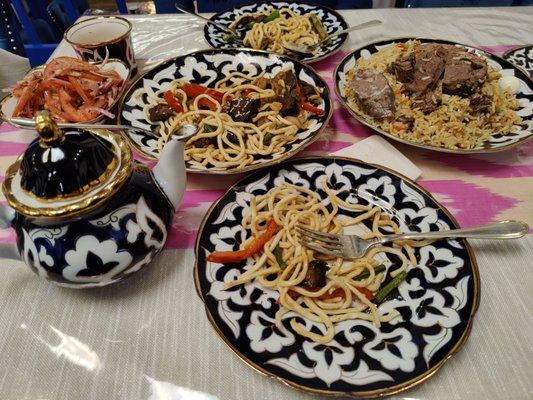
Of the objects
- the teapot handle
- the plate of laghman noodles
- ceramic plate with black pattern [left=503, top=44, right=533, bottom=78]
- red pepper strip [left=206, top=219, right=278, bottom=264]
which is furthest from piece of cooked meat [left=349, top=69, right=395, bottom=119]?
the teapot handle

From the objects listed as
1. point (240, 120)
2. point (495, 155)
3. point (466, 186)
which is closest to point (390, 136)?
point (466, 186)

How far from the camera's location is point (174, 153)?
42.5 inches

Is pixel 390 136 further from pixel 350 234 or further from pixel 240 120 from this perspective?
pixel 240 120

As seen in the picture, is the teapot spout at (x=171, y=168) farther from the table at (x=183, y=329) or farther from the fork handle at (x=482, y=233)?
the fork handle at (x=482, y=233)

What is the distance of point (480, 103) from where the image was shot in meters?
1.56

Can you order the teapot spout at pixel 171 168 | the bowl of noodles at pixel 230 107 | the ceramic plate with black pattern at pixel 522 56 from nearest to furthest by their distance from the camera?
1. the teapot spout at pixel 171 168
2. the bowl of noodles at pixel 230 107
3. the ceramic plate with black pattern at pixel 522 56

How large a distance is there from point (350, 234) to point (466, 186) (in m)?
0.48

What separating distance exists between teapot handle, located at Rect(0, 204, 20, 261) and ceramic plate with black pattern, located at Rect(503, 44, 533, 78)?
213 cm

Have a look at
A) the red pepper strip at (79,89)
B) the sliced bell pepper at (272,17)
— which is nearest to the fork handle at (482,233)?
the red pepper strip at (79,89)

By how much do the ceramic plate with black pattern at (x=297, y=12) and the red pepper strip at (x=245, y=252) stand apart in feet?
3.41

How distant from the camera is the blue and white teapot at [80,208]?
0.87 meters

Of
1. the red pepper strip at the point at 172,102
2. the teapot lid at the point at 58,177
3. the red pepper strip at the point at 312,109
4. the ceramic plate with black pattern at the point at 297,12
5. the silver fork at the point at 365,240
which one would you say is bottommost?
the silver fork at the point at 365,240

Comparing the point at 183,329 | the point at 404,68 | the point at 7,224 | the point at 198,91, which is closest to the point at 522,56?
the point at 404,68

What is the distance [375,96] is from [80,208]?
1.15 metres
